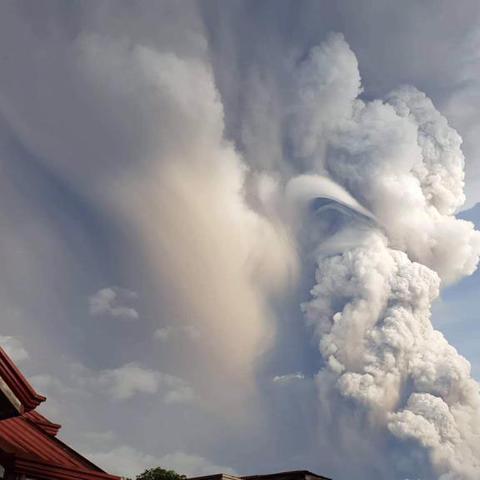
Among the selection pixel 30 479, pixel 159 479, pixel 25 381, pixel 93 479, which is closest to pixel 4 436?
pixel 30 479

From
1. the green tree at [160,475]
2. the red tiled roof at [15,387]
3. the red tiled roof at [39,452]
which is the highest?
the green tree at [160,475]

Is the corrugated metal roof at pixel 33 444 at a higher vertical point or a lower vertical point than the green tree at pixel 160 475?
lower

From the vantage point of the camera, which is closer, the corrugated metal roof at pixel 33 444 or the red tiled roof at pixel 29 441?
the red tiled roof at pixel 29 441

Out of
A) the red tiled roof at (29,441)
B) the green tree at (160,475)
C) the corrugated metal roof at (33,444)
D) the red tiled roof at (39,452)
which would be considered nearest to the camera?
the red tiled roof at (29,441)

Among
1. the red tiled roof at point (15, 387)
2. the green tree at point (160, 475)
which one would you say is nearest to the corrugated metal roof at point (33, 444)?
the red tiled roof at point (15, 387)

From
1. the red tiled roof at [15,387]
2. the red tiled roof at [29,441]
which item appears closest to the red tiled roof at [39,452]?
the red tiled roof at [29,441]

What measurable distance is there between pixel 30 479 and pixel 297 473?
53.2 ft

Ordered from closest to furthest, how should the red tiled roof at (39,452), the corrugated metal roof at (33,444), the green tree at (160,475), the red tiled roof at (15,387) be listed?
the red tiled roof at (15,387), the red tiled roof at (39,452), the corrugated metal roof at (33,444), the green tree at (160,475)

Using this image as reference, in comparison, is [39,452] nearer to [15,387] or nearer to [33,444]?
[33,444]

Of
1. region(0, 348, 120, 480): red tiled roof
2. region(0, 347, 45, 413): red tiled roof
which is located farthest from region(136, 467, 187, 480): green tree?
region(0, 347, 45, 413): red tiled roof

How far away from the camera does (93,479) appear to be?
13266 mm

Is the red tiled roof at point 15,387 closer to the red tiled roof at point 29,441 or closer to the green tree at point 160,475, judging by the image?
the red tiled roof at point 29,441

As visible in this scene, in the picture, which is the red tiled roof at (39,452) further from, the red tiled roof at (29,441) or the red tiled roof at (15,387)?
the red tiled roof at (15,387)

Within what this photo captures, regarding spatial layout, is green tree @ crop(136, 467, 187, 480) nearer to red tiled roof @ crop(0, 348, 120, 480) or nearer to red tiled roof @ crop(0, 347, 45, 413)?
red tiled roof @ crop(0, 348, 120, 480)
